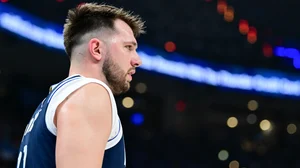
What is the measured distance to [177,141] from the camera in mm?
8047

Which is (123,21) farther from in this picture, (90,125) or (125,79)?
(90,125)

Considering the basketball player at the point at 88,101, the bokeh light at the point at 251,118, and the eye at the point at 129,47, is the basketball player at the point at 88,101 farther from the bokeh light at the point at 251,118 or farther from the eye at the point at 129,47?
the bokeh light at the point at 251,118

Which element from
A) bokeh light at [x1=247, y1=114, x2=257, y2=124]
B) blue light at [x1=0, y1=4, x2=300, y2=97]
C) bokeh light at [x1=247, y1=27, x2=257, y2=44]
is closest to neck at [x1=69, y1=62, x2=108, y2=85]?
blue light at [x1=0, y1=4, x2=300, y2=97]

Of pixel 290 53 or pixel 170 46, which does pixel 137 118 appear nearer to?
pixel 170 46

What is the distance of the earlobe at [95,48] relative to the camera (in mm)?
1102

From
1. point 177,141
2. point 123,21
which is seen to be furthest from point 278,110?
point 123,21

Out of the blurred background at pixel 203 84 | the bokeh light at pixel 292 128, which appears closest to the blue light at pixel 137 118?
the blurred background at pixel 203 84

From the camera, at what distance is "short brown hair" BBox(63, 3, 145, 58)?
1172 mm

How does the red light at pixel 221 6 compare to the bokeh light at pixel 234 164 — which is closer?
the red light at pixel 221 6

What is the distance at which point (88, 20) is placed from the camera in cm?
120

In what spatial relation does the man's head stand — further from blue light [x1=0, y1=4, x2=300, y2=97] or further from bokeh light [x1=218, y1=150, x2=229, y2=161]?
bokeh light [x1=218, y1=150, x2=229, y2=161]

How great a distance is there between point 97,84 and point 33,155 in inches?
8.5

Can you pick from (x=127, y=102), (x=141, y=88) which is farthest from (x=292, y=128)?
(x=127, y=102)

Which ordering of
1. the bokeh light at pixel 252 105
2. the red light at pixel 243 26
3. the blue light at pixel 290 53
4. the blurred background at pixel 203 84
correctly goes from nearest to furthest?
the blurred background at pixel 203 84, the red light at pixel 243 26, the blue light at pixel 290 53, the bokeh light at pixel 252 105
